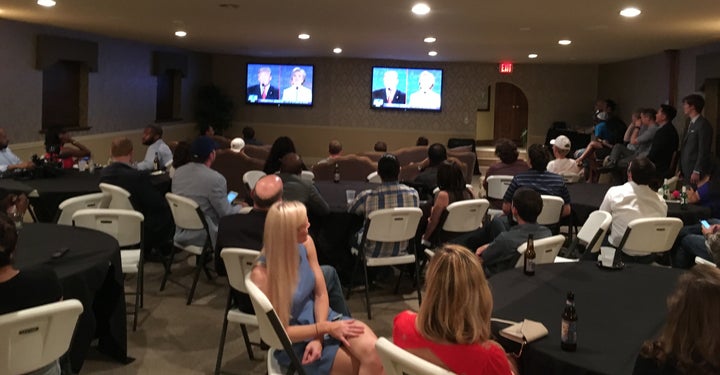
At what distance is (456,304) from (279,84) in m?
14.6

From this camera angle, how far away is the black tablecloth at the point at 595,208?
5809 mm

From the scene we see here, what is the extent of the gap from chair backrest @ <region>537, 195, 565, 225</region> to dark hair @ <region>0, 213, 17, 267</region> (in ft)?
13.3

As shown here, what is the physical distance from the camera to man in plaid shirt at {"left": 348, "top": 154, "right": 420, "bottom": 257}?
5230 millimetres

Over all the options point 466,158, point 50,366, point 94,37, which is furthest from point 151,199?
point 94,37

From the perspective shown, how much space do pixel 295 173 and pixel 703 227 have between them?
3084 mm

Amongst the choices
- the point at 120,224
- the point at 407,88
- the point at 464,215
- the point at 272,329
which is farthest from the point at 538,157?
the point at 407,88

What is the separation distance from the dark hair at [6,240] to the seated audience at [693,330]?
2.32 metres

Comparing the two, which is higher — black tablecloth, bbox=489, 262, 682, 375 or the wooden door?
the wooden door

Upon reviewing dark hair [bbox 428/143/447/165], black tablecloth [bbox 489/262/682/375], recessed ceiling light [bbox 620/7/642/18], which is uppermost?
recessed ceiling light [bbox 620/7/642/18]

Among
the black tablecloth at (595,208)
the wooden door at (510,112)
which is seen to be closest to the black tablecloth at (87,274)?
the black tablecloth at (595,208)

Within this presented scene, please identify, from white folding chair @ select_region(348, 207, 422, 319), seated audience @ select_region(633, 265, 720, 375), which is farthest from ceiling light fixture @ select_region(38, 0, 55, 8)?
seated audience @ select_region(633, 265, 720, 375)

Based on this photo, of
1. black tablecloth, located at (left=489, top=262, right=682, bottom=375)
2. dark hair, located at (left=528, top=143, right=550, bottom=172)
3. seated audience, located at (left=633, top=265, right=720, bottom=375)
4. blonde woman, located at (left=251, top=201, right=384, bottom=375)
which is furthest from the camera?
dark hair, located at (left=528, top=143, right=550, bottom=172)

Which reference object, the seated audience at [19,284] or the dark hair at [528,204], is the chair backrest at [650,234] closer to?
the dark hair at [528,204]

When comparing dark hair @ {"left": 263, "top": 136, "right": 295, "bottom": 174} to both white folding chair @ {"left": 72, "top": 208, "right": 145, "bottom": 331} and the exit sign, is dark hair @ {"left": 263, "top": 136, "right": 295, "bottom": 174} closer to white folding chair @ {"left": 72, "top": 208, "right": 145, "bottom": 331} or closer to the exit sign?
white folding chair @ {"left": 72, "top": 208, "right": 145, "bottom": 331}
